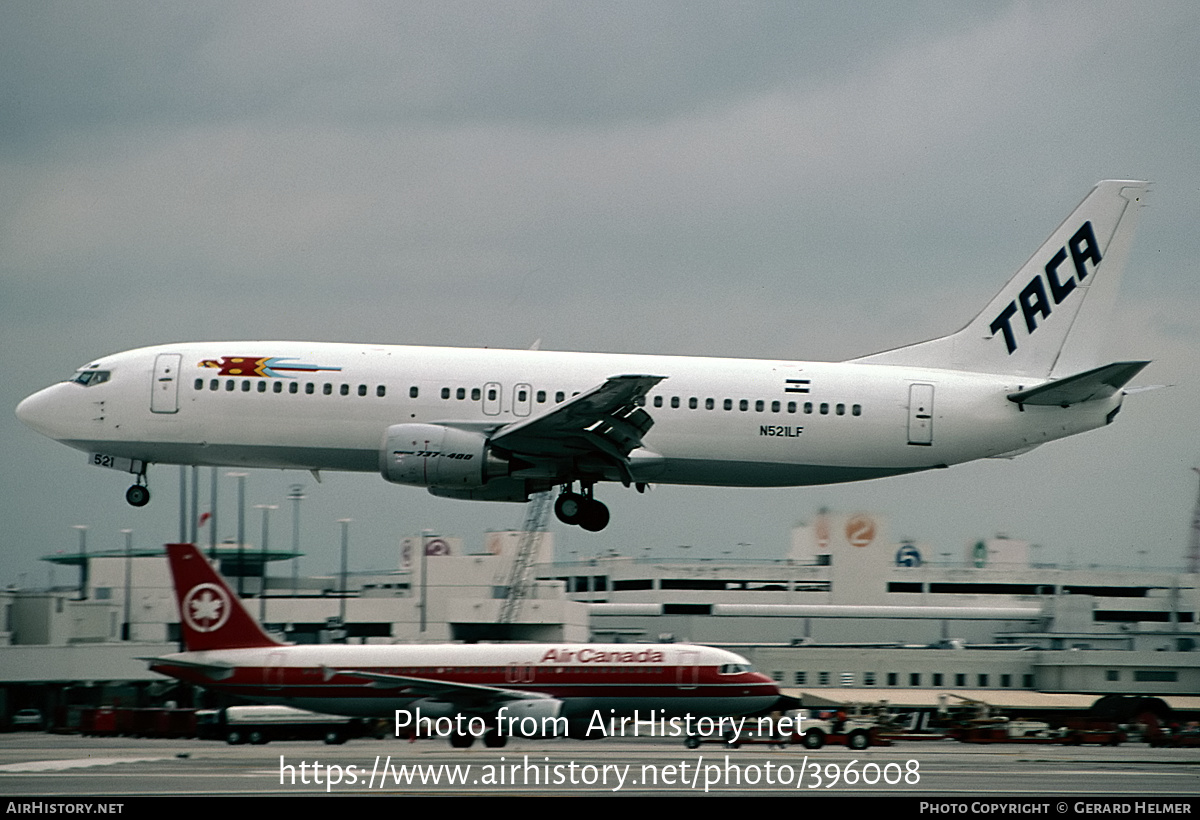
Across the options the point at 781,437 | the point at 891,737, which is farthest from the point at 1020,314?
the point at 891,737

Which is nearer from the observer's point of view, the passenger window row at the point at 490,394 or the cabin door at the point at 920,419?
the passenger window row at the point at 490,394

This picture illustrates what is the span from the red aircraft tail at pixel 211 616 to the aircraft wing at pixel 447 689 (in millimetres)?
4873

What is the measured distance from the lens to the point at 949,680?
275 ft

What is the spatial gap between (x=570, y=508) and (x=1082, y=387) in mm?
14949

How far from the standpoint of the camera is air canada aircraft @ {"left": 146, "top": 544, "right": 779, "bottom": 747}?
165 ft

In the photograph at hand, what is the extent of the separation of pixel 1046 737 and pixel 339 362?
30.6 metres

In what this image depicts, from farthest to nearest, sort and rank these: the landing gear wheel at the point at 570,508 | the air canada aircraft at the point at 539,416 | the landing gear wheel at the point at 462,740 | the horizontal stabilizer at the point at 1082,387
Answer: the landing gear wheel at the point at 462,740
the landing gear wheel at the point at 570,508
the air canada aircraft at the point at 539,416
the horizontal stabilizer at the point at 1082,387

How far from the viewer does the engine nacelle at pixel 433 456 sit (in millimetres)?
43562

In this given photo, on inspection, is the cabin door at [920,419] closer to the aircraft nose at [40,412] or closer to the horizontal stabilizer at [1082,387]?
the horizontal stabilizer at [1082,387]

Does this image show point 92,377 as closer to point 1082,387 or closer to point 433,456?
point 433,456

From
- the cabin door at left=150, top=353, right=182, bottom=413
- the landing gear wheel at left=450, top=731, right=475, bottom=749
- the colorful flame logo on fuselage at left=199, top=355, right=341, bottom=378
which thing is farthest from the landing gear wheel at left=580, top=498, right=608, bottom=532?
the cabin door at left=150, top=353, right=182, bottom=413

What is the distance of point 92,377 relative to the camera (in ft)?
154

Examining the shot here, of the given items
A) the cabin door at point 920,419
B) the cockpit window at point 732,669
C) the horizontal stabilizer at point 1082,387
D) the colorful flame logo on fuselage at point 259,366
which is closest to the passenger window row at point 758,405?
the cabin door at point 920,419
